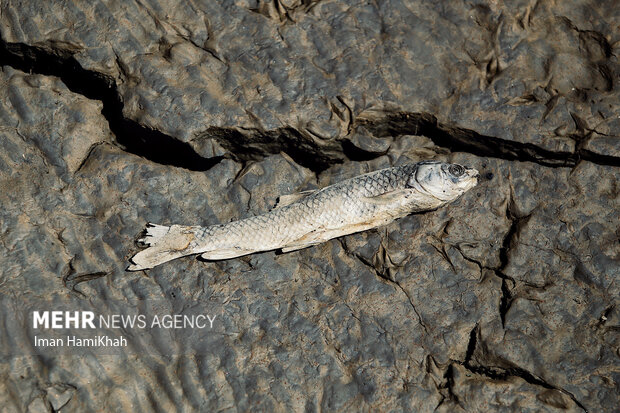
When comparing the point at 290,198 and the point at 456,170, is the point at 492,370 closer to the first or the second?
the point at 456,170

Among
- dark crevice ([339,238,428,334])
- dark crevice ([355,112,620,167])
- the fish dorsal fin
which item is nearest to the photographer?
dark crevice ([339,238,428,334])

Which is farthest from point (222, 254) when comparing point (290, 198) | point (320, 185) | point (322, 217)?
point (320, 185)

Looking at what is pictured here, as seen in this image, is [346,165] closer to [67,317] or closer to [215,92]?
[215,92]

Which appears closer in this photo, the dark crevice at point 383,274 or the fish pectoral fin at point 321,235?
the dark crevice at point 383,274

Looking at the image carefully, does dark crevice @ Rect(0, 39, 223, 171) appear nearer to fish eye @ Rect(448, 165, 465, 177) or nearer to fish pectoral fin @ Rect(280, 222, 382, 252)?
fish pectoral fin @ Rect(280, 222, 382, 252)

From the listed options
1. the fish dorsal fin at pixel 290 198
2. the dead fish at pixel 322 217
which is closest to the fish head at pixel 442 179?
the dead fish at pixel 322 217

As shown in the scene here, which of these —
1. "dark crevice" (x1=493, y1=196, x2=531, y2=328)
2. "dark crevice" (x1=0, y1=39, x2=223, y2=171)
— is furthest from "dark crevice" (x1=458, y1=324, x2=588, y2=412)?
"dark crevice" (x1=0, y1=39, x2=223, y2=171)

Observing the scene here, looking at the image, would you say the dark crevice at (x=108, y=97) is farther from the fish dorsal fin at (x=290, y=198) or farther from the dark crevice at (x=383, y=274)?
the dark crevice at (x=383, y=274)

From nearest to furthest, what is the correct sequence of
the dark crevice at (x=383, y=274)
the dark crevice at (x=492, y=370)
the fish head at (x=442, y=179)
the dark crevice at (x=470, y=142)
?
the dark crevice at (x=492, y=370), the dark crevice at (x=383, y=274), the fish head at (x=442, y=179), the dark crevice at (x=470, y=142)
